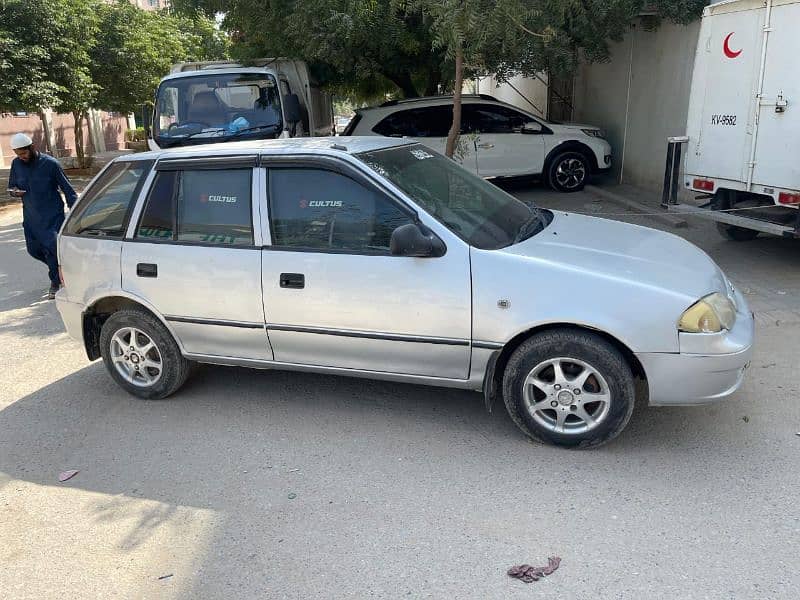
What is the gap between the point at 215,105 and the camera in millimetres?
9891

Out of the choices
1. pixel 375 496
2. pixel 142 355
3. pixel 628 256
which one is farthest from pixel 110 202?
pixel 628 256

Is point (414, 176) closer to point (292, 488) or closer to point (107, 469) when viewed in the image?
point (292, 488)

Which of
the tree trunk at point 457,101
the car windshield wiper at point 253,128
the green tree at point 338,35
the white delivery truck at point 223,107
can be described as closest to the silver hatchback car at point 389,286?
the tree trunk at point 457,101

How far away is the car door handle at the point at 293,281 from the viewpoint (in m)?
4.15

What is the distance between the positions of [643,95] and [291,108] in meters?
5.97

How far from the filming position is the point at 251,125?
31.9 feet

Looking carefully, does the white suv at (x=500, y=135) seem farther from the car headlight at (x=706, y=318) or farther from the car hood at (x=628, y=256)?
the car headlight at (x=706, y=318)

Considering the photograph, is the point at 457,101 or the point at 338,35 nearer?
the point at 457,101

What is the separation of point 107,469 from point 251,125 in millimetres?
6637

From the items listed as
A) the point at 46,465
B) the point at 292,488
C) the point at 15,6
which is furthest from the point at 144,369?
the point at 15,6

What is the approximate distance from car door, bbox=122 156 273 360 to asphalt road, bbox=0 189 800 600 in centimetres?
64

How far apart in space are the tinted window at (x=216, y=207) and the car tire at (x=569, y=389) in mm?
1856

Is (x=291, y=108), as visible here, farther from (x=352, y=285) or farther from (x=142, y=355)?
(x=352, y=285)

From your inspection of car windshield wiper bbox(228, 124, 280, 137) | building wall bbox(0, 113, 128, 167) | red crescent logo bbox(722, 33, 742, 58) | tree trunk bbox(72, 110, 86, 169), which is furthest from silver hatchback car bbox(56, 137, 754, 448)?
building wall bbox(0, 113, 128, 167)
